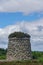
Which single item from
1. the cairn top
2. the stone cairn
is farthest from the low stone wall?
the cairn top

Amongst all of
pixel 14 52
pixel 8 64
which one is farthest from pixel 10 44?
pixel 8 64

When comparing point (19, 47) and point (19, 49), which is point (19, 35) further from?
point (19, 49)

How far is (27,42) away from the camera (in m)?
58.3

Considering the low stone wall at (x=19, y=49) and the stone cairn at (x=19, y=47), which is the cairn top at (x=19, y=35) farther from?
the low stone wall at (x=19, y=49)

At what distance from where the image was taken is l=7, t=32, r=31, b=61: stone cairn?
5791 cm

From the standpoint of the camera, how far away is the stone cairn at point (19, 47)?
190 ft

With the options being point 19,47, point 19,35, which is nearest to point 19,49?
point 19,47

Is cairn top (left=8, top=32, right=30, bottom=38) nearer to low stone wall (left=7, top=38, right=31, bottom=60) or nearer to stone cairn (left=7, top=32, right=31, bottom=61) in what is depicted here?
stone cairn (left=7, top=32, right=31, bottom=61)

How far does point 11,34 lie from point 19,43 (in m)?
2.48

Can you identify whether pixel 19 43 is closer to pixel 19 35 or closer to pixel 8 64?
pixel 19 35

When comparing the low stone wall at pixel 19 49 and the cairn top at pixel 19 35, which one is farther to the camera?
the cairn top at pixel 19 35

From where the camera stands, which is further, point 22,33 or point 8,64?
point 22,33

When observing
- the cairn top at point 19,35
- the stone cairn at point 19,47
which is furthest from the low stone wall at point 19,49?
the cairn top at point 19,35

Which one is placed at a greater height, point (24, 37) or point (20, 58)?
point (24, 37)
